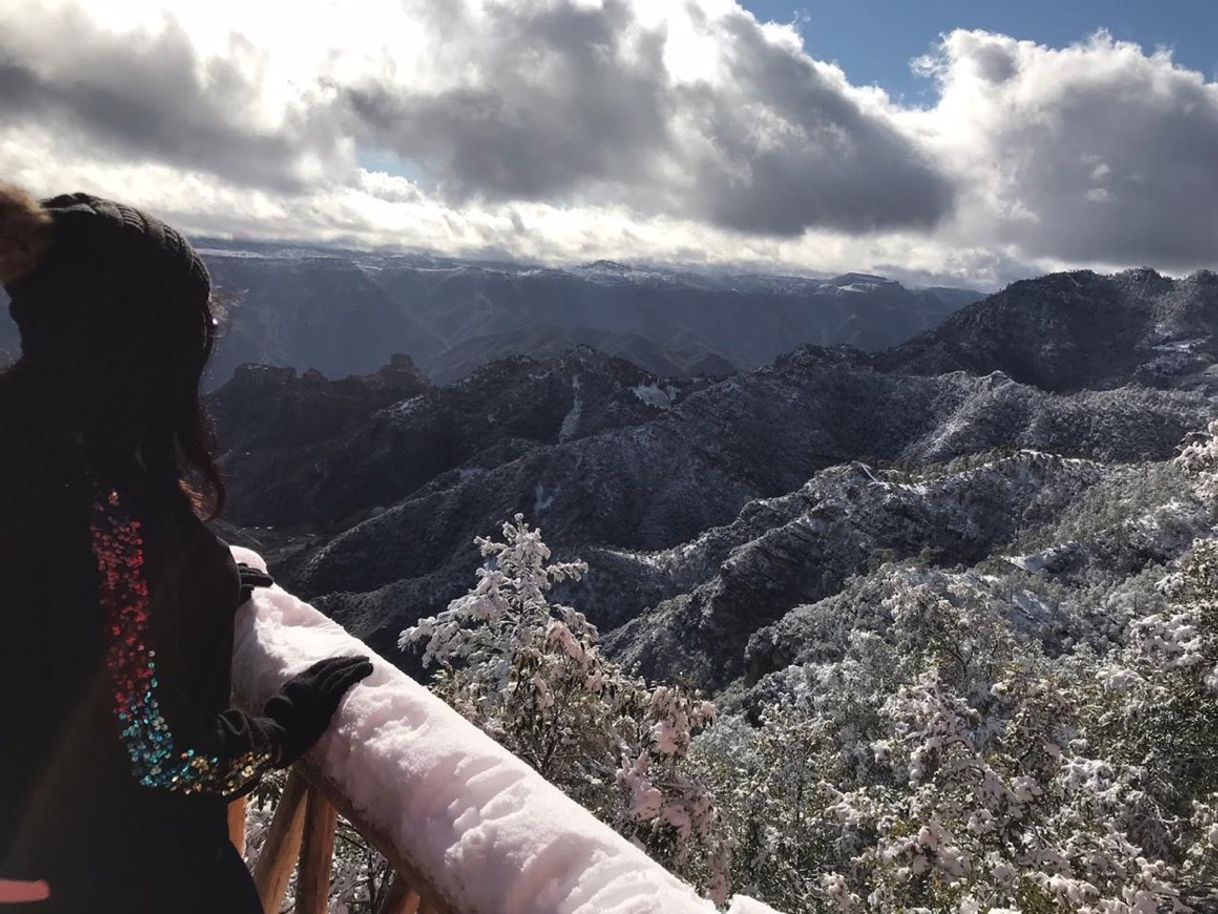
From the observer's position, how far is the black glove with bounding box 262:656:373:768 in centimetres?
194

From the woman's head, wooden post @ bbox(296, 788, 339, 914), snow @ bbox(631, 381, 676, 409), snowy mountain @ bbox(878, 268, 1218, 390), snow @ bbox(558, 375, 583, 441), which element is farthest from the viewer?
snowy mountain @ bbox(878, 268, 1218, 390)

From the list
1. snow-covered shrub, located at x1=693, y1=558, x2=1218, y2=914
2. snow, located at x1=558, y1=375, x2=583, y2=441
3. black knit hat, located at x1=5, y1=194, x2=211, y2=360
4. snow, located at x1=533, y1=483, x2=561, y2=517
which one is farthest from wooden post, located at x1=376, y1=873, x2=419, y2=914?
snow, located at x1=558, y1=375, x2=583, y2=441

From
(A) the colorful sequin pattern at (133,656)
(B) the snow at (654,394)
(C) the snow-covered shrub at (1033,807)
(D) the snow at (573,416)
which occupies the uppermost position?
(A) the colorful sequin pattern at (133,656)

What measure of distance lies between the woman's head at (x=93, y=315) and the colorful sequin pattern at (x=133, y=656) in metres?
0.19

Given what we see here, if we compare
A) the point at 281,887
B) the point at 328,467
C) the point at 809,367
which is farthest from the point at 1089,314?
the point at 281,887

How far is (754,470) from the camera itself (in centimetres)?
10019

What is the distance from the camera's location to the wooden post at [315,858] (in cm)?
227

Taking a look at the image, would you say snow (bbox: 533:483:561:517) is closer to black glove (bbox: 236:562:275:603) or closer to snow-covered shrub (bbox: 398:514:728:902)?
snow-covered shrub (bbox: 398:514:728:902)

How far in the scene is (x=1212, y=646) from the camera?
7.73m

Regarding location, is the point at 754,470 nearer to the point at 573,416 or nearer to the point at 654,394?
the point at 654,394

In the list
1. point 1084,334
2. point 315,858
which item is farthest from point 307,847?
point 1084,334

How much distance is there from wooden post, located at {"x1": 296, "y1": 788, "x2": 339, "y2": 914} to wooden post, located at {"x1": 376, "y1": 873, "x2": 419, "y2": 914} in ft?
1.15

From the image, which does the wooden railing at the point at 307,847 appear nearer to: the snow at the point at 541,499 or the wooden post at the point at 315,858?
the wooden post at the point at 315,858

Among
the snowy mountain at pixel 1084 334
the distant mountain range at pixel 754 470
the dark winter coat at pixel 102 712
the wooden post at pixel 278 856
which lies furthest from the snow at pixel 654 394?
the dark winter coat at pixel 102 712
